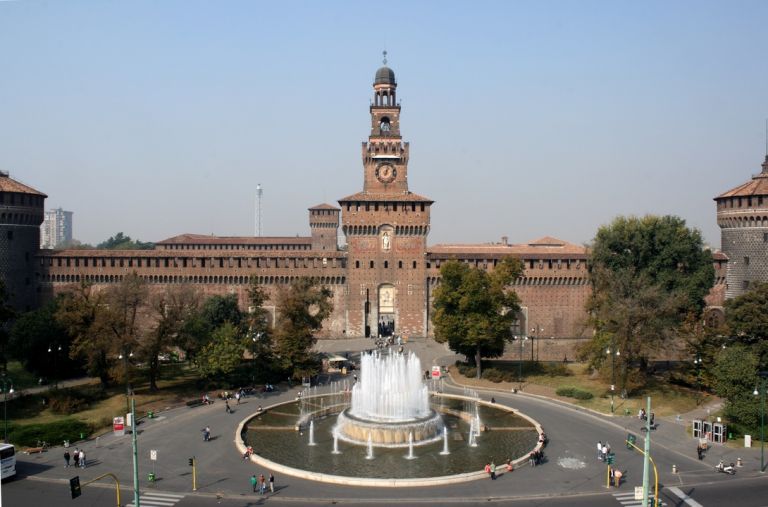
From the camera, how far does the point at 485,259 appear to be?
6128 cm

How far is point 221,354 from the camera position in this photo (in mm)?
40344

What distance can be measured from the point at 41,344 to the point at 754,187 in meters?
57.2

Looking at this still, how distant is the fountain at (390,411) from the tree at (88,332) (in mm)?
16333


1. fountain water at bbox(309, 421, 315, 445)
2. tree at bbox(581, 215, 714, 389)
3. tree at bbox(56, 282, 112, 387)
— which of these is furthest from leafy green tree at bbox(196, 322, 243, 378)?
tree at bbox(581, 215, 714, 389)

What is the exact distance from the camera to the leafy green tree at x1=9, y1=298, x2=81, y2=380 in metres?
42.2

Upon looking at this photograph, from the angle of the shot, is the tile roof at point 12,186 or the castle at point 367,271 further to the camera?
the castle at point 367,271

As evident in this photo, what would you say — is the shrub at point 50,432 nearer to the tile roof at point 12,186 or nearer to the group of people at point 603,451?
the group of people at point 603,451

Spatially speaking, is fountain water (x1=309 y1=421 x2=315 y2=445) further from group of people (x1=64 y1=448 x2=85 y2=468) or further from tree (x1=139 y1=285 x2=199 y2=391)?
tree (x1=139 y1=285 x2=199 y2=391)

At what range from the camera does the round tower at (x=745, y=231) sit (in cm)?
5259

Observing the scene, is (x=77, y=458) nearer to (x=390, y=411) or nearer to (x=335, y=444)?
(x=335, y=444)

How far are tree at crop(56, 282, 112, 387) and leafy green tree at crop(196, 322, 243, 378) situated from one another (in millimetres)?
5798

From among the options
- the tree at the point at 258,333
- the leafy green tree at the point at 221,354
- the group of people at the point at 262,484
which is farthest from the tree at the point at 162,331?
the group of people at the point at 262,484

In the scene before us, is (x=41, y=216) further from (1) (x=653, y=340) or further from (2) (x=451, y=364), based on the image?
(1) (x=653, y=340)

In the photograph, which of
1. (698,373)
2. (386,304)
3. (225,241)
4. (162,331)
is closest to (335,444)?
(162,331)
